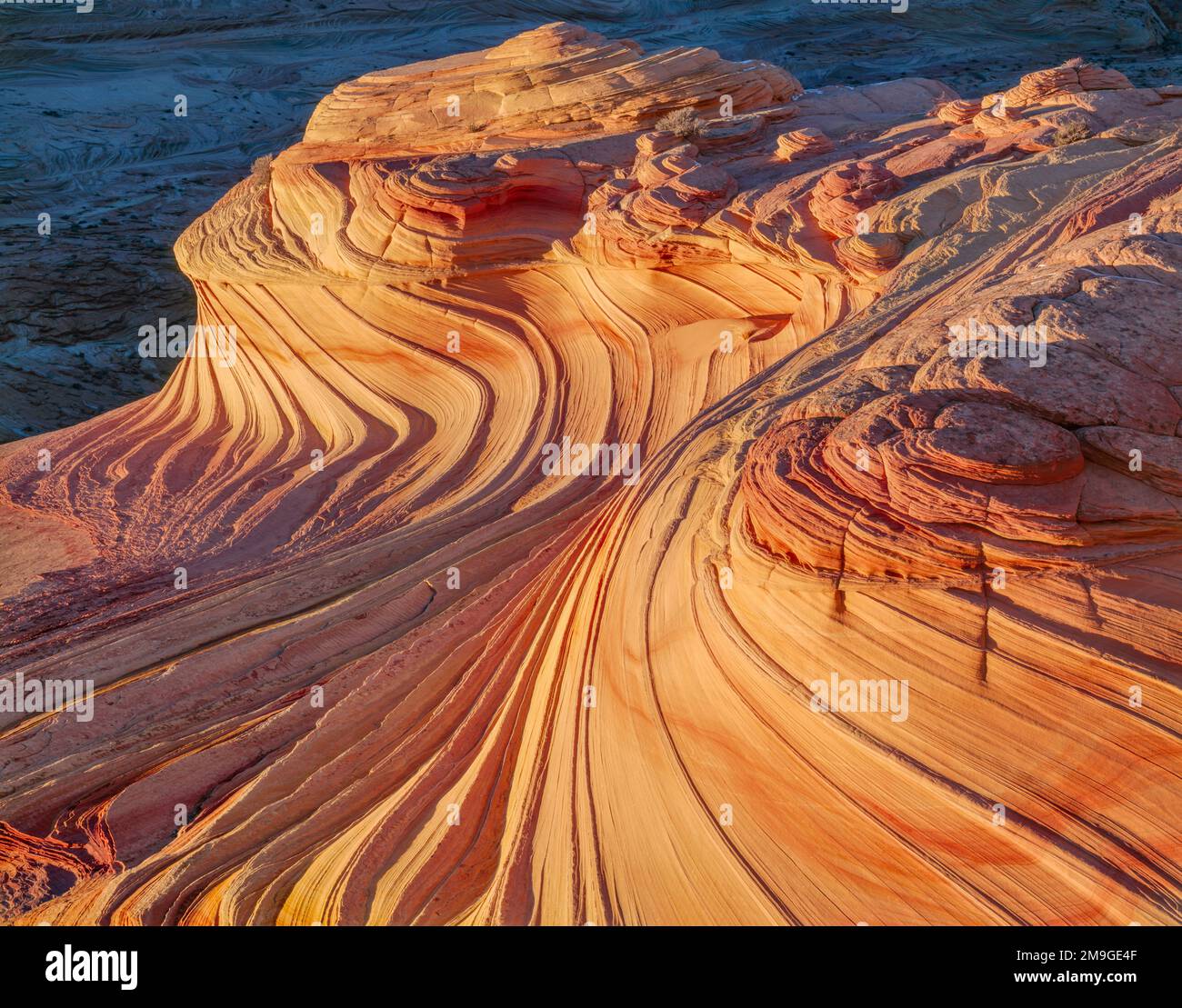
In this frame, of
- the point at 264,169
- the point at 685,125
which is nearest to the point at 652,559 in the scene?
the point at 685,125

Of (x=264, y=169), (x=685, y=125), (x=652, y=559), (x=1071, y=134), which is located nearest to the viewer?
(x=652, y=559)

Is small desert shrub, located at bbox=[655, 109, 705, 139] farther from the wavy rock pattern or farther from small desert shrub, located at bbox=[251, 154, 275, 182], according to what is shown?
small desert shrub, located at bbox=[251, 154, 275, 182]

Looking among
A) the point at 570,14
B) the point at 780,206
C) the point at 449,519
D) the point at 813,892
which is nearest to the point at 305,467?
the point at 449,519

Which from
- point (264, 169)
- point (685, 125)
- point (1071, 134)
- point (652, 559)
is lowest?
point (652, 559)

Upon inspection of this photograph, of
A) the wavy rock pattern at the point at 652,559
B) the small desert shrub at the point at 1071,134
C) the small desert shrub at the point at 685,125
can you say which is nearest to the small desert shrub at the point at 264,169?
the wavy rock pattern at the point at 652,559

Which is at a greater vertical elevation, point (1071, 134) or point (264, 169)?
point (1071, 134)

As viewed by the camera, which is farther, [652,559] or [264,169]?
[264,169]

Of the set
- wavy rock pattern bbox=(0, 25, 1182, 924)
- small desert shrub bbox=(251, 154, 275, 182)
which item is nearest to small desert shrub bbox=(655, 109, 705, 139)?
wavy rock pattern bbox=(0, 25, 1182, 924)

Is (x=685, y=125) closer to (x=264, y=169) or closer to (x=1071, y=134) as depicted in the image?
(x=1071, y=134)
